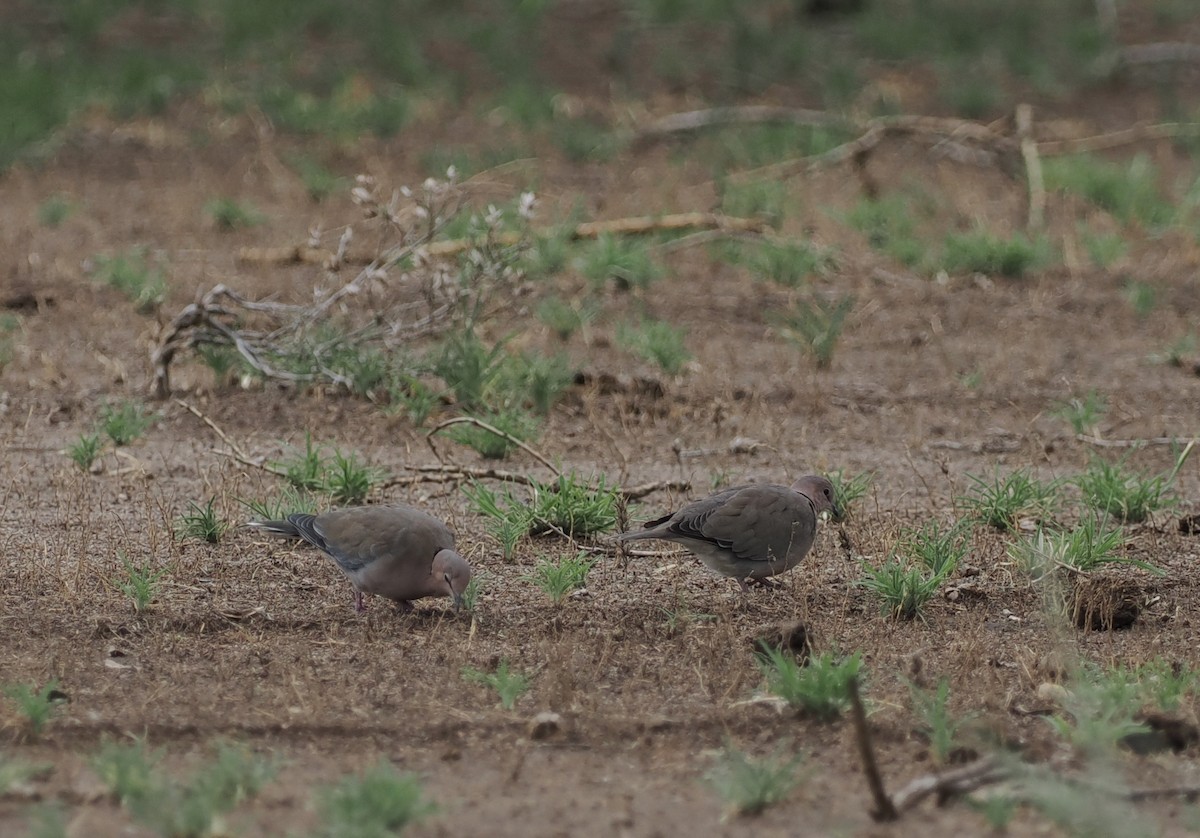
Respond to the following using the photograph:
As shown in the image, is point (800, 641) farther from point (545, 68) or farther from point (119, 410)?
point (545, 68)

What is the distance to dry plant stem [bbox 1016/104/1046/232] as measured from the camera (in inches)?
434

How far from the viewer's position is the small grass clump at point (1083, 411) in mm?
7441

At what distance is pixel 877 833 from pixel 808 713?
68cm

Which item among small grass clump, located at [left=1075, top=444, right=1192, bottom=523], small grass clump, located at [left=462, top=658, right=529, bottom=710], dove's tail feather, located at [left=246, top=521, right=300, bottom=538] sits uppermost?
dove's tail feather, located at [left=246, top=521, right=300, bottom=538]

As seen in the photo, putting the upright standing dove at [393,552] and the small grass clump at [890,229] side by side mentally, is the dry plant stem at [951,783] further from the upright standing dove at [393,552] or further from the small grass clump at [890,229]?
the small grass clump at [890,229]

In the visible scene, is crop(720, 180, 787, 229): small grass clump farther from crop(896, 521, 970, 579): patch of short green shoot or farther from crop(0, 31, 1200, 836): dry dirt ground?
crop(896, 521, 970, 579): patch of short green shoot

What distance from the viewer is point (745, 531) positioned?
5.36 m

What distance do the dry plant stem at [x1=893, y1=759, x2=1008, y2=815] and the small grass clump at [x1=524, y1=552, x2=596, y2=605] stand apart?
173cm

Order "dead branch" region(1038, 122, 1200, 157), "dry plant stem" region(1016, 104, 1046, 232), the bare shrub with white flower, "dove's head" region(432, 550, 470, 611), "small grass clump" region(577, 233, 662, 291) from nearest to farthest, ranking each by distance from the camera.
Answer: "dove's head" region(432, 550, 470, 611) < the bare shrub with white flower < "small grass clump" region(577, 233, 662, 291) < "dry plant stem" region(1016, 104, 1046, 232) < "dead branch" region(1038, 122, 1200, 157)

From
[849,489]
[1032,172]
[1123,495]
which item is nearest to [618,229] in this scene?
[1032,172]

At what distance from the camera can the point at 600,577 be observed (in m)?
5.82

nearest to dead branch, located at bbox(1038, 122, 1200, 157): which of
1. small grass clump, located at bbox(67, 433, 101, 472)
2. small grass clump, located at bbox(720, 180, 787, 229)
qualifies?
small grass clump, located at bbox(720, 180, 787, 229)

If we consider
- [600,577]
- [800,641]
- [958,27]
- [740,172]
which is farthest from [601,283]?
[958,27]

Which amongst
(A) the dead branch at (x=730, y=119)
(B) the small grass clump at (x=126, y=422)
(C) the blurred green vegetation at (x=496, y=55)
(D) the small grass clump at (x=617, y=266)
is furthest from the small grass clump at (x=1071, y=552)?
(C) the blurred green vegetation at (x=496, y=55)
